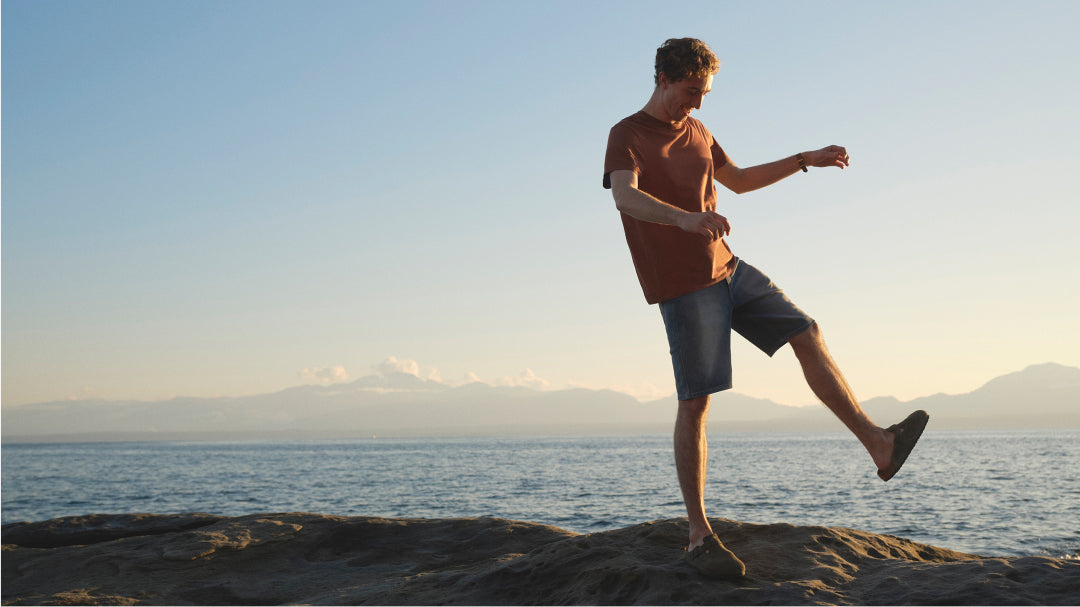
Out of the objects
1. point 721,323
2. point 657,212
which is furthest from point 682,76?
point 721,323

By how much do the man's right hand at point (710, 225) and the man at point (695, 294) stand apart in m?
0.38

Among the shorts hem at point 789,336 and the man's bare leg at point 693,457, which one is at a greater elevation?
the shorts hem at point 789,336

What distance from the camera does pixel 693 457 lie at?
3447 millimetres

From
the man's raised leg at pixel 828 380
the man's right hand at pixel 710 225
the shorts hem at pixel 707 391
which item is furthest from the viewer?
the man's raised leg at pixel 828 380

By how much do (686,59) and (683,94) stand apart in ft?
0.50

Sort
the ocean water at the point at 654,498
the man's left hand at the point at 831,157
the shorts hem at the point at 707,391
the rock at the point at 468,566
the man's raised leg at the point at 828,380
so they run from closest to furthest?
the rock at the point at 468,566 → the shorts hem at the point at 707,391 → the man's raised leg at the point at 828,380 → the man's left hand at the point at 831,157 → the ocean water at the point at 654,498

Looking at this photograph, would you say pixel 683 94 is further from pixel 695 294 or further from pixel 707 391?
pixel 707 391

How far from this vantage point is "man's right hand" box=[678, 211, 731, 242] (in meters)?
2.78

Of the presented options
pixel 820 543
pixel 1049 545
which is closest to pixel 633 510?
pixel 1049 545

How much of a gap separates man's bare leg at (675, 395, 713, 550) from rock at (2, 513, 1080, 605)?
0.20 metres

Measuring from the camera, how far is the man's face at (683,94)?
339 cm

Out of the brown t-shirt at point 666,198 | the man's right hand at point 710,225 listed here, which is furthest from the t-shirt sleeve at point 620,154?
the man's right hand at point 710,225

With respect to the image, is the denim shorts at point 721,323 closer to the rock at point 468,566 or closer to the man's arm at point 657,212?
the man's arm at point 657,212

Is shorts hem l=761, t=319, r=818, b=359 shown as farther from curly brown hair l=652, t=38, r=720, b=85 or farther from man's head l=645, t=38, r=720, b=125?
curly brown hair l=652, t=38, r=720, b=85
